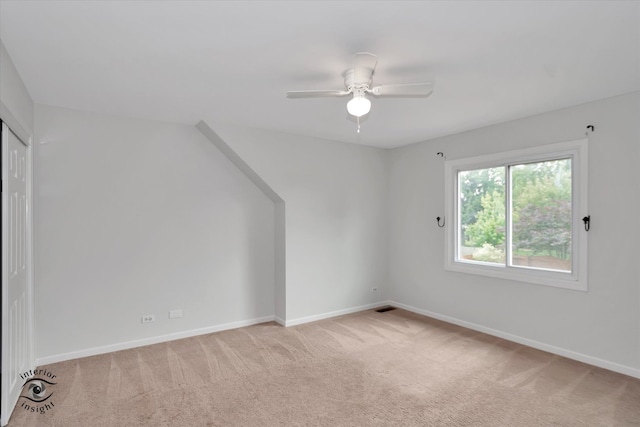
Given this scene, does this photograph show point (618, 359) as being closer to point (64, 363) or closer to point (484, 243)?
point (484, 243)

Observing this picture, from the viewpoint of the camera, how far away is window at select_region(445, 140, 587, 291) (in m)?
3.41

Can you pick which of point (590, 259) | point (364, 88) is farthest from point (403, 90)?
point (590, 259)

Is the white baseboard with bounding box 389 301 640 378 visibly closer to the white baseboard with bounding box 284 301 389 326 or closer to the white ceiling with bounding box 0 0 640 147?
the white baseboard with bounding box 284 301 389 326

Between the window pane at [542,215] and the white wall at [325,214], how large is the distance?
1963 millimetres

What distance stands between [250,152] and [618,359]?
4174 mm

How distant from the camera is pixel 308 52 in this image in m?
2.26

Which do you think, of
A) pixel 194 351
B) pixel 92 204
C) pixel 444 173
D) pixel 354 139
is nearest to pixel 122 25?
pixel 92 204

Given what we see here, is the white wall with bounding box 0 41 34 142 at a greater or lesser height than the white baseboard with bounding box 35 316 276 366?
greater

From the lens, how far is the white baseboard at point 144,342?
131 inches

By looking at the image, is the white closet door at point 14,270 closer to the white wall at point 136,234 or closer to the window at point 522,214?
the white wall at point 136,234

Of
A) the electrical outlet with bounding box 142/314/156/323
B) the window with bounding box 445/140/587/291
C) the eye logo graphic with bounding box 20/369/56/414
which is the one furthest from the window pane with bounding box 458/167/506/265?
the eye logo graphic with bounding box 20/369/56/414

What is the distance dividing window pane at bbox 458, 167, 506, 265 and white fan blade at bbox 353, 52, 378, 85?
101 inches

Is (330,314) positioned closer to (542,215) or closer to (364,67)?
(542,215)

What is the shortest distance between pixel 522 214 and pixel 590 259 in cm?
80
